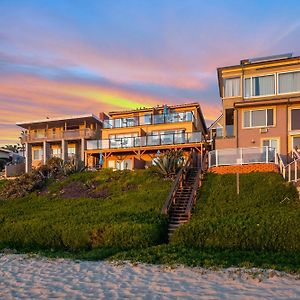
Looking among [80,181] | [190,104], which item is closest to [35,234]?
[80,181]

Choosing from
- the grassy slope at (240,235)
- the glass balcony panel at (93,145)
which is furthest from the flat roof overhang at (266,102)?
the glass balcony panel at (93,145)

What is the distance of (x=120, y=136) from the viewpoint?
38844mm

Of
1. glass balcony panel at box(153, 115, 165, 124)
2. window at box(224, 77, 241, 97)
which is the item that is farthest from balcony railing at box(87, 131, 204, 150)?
window at box(224, 77, 241, 97)

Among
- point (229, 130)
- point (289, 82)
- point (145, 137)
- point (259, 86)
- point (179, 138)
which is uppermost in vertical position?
point (289, 82)

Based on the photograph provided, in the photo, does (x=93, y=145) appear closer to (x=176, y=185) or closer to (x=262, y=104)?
(x=262, y=104)

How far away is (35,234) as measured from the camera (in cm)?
1627

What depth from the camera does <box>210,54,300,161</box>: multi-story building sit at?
27.5m

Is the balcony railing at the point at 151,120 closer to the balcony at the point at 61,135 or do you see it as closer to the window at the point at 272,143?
the balcony at the point at 61,135

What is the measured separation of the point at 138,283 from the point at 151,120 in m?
29.6

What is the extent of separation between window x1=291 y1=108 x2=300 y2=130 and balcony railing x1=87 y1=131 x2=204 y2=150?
26.1ft

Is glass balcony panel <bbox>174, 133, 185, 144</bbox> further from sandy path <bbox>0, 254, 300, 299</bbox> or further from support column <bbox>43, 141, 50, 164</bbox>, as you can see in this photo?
sandy path <bbox>0, 254, 300, 299</bbox>

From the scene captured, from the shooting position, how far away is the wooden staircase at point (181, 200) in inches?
669

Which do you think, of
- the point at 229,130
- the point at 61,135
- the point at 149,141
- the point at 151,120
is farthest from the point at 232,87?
the point at 61,135

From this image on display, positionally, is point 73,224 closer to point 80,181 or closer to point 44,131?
point 80,181
